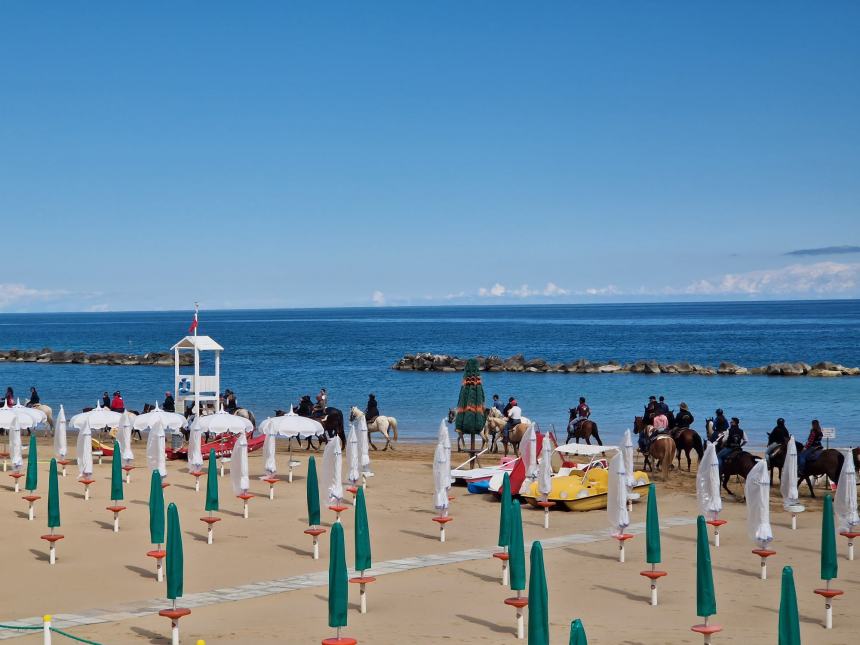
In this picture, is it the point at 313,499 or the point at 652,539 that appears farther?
the point at 313,499

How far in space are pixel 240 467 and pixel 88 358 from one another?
86100 mm

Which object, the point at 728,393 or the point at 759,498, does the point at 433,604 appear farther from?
the point at 728,393

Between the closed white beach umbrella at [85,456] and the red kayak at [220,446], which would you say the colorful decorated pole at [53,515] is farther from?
the red kayak at [220,446]

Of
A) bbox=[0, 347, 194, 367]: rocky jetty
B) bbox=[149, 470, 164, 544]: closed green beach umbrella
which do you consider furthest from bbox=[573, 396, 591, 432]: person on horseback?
bbox=[0, 347, 194, 367]: rocky jetty

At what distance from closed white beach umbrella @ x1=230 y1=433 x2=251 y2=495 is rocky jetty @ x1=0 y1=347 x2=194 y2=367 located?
74.7 m

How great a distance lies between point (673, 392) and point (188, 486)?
40687mm

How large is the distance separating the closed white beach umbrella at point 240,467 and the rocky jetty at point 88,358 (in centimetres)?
7467

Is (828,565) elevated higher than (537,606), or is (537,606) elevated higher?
(537,606)

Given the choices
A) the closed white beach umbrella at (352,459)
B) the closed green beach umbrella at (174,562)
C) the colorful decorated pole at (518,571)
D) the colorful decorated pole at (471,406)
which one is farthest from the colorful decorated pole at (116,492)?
the colorful decorated pole at (471,406)

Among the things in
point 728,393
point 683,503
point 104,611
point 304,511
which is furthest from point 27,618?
point 728,393

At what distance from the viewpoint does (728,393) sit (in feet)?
194

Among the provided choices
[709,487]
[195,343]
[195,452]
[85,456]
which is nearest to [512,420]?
[195,452]

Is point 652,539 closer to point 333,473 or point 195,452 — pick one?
point 333,473

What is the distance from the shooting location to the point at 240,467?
21.5 m
